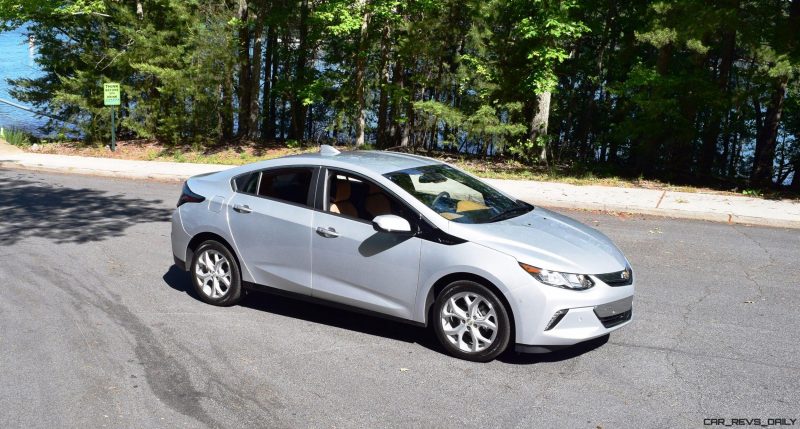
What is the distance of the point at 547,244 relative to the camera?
5.85 m

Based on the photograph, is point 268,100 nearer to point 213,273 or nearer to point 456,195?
point 213,273

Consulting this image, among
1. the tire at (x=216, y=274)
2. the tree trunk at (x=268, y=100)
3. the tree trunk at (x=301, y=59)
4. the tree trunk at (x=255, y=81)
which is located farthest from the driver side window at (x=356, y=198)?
the tree trunk at (x=268, y=100)

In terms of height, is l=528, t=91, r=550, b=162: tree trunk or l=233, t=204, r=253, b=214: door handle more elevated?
l=528, t=91, r=550, b=162: tree trunk

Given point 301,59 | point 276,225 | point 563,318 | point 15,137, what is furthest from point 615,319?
point 15,137

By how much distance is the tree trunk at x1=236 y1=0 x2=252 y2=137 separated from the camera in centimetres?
2494

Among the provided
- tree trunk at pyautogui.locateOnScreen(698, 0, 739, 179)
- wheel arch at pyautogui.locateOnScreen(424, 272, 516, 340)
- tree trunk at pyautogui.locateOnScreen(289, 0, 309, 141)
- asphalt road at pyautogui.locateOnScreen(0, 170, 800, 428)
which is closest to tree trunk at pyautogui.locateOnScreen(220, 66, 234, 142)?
tree trunk at pyautogui.locateOnScreen(289, 0, 309, 141)

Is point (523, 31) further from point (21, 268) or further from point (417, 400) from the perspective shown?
point (417, 400)

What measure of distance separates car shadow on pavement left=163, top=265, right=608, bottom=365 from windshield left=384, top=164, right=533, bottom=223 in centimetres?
108

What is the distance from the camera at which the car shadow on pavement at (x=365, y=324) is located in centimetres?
604

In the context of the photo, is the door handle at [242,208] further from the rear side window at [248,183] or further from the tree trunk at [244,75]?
the tree trunk at [244,75]

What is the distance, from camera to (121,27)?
2431 centimetres

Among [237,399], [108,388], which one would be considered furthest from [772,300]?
[108,388]

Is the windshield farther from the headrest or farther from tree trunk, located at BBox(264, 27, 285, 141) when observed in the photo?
tree trunk, located at BBox(264, 27, 285, 141)

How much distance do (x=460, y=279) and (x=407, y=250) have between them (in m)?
0.52
